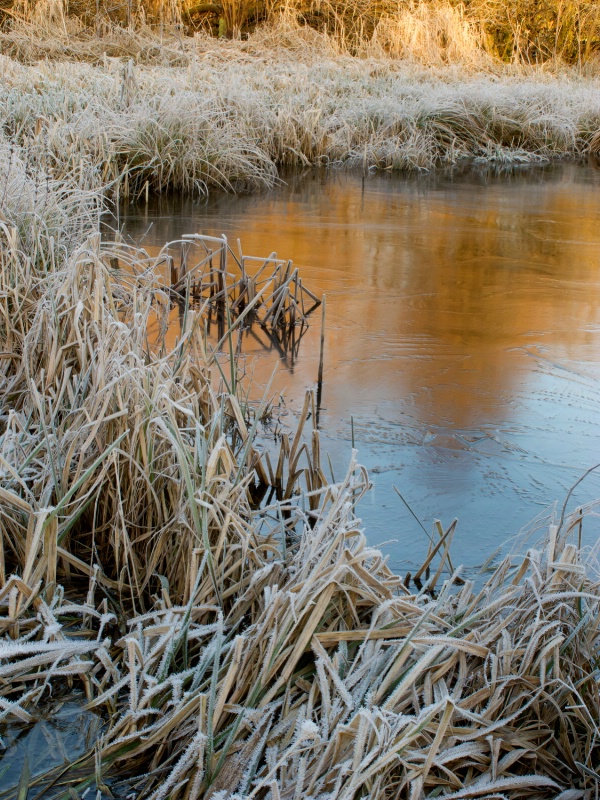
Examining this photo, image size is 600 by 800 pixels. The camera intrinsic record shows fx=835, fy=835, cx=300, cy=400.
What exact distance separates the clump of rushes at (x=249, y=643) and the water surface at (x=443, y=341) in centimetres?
63

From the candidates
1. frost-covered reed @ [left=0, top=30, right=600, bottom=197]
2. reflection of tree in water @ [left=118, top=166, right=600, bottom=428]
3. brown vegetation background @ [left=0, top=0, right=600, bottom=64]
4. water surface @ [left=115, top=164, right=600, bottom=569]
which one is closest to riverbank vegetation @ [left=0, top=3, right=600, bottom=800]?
water surface @ [left=115, top=164, right=600, bottom=569]

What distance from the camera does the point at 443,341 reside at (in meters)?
4.46

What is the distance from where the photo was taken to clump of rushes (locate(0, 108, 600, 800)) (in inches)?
62.0

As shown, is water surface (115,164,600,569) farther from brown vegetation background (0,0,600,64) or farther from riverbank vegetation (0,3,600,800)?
brown vegetation background (0,0,600,64)

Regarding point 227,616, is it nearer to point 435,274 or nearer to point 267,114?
point 435,274

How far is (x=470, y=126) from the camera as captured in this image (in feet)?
36.9

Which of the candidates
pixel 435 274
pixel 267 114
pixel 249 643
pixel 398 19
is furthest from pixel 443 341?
pixel 398 19

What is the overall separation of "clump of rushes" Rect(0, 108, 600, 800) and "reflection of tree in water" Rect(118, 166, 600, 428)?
57.9 inches

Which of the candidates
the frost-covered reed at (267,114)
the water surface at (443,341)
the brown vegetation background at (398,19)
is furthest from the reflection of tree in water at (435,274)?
the brown vegetation background at (398,19)

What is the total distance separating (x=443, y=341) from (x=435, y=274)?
1404 millimetres

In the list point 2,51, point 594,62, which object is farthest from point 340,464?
point 594,62

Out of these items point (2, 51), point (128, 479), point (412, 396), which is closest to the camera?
point (128, 479)

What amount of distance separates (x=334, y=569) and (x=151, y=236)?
194 inches

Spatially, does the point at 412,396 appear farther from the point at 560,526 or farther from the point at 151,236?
the point at 151,236
